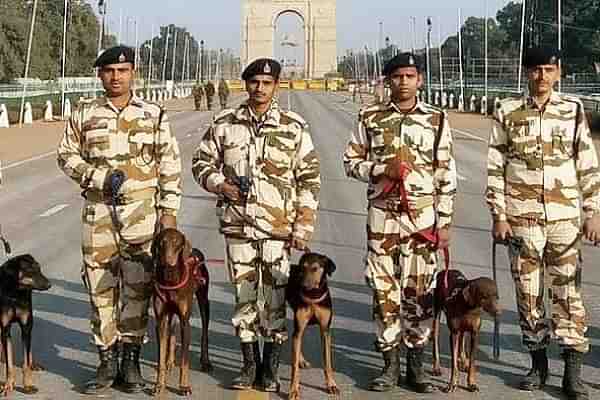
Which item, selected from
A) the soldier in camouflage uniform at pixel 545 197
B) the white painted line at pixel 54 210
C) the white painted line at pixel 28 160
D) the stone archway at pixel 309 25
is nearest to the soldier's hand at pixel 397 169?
the soldier in camouflage uniform at pixel 545 197

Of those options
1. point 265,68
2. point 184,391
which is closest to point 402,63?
point 265,68

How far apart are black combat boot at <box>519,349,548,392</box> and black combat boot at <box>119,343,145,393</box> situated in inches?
93.7

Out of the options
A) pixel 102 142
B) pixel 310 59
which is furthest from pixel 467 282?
pixel 310 59

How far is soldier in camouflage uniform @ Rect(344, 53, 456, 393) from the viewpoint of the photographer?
6617 mm

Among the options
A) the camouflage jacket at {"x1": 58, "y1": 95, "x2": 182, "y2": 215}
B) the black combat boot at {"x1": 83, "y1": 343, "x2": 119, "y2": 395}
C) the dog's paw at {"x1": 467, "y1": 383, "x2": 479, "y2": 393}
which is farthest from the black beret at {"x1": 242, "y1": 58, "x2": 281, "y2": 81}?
the dog's paw at {"x1": 467, "y1": 383, "x2": 479, "y2": 393}

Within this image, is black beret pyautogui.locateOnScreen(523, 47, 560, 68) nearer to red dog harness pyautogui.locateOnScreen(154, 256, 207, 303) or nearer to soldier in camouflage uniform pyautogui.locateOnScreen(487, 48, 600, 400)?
soldier in camouflage uniform pyautogui.locateOnScreen(487, 48, 600, 400)

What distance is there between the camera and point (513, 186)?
6746mm

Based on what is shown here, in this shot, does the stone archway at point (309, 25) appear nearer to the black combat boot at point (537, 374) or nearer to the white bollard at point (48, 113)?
the white bollard at point (48, 113)

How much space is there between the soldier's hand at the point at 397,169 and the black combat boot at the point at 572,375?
1492 millimetres

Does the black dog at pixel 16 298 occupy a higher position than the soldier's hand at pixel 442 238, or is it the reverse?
the soldier's hand at pixel 442 238

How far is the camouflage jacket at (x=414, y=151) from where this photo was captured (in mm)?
6617

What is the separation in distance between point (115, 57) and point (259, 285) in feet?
5.30

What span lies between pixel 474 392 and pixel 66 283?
4975 millimetres

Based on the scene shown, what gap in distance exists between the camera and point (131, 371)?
6.83 meters
